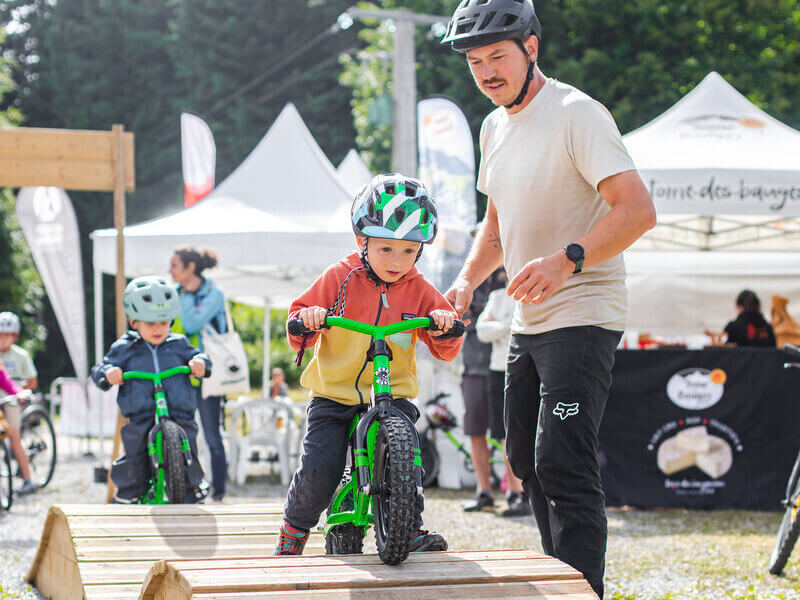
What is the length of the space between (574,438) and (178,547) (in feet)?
6.52

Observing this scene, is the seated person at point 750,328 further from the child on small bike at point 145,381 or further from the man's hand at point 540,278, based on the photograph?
the man's hand at point 540,278

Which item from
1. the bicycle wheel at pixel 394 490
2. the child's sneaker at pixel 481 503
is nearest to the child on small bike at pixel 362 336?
the bicycle wheel at pixel 394 490

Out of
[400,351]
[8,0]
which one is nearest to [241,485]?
[400,351]

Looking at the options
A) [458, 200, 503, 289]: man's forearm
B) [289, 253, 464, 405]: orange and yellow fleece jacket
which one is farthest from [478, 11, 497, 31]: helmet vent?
[289, 253, 464, 405]: orange and yellow fleece jacket

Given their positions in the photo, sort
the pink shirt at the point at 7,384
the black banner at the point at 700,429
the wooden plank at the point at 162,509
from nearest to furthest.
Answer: the wooden plank at the point at 162,509, the black banner at the point at 700,429, the pink shirt at the point at 7,384

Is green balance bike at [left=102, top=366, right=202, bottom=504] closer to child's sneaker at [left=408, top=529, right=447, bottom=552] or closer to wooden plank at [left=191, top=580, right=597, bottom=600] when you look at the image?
child's sneaker at [left=408, top=529, right=447, bottom=552]

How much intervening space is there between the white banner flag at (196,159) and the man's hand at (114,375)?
7010 millimetres

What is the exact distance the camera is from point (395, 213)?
367 centimetres

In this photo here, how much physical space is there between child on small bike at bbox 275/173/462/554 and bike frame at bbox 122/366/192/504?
2329 millimetres

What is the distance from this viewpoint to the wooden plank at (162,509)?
16.1 feet

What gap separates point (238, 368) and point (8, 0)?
35.6m

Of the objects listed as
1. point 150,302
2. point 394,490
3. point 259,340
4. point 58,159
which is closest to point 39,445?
point 58,159

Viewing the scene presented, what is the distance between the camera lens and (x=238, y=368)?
28.2 feet

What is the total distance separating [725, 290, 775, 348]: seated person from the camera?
35.5ft
